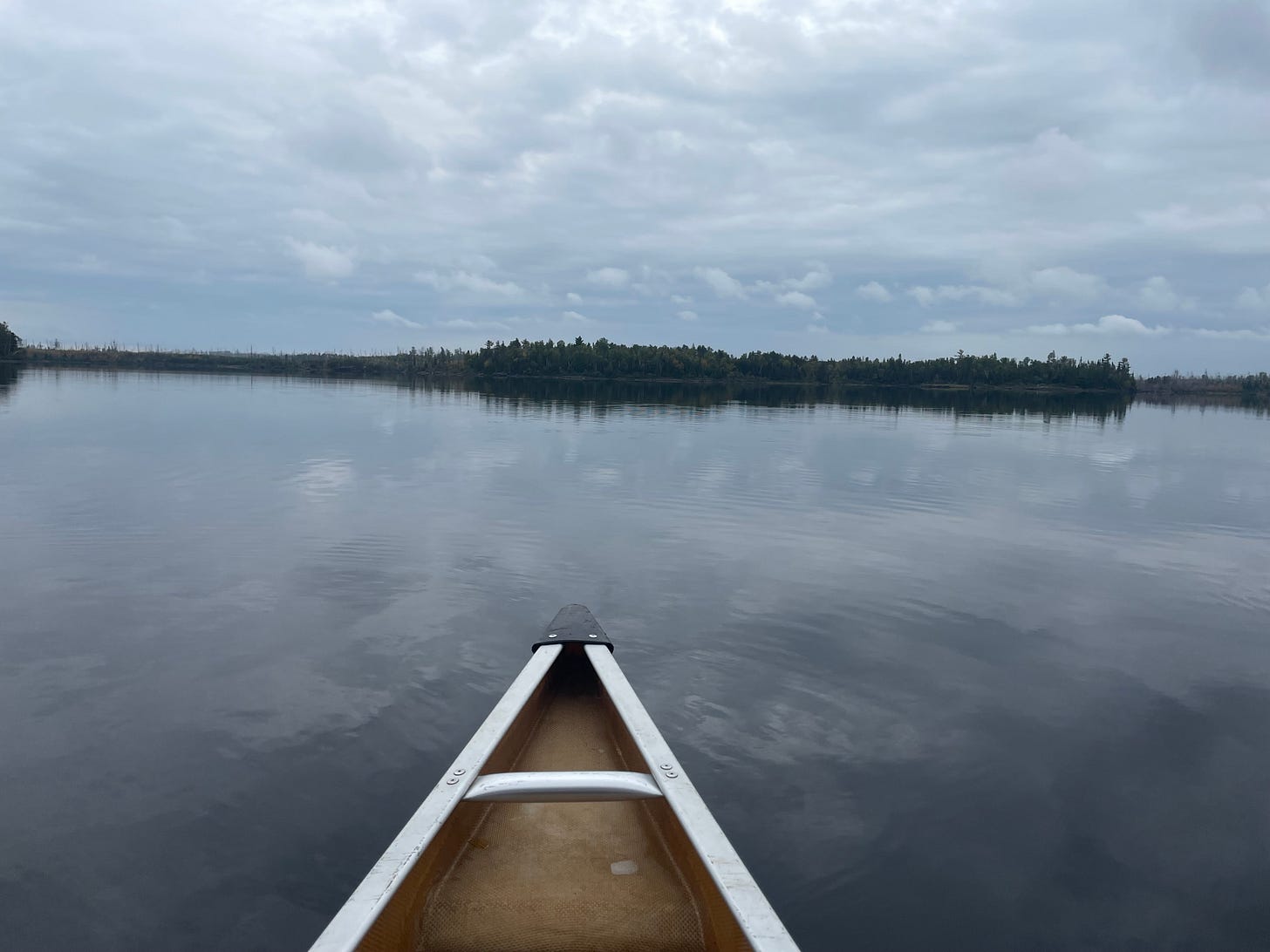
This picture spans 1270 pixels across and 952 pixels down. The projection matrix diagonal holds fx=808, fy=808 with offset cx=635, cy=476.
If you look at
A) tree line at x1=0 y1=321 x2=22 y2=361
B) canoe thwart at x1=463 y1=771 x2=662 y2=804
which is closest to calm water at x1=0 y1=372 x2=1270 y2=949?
canoe thwart at x1=463 y1=771 x2=662 y2=804

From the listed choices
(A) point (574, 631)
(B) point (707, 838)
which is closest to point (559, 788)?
(B) point (707, 838)

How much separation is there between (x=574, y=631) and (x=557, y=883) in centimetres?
402

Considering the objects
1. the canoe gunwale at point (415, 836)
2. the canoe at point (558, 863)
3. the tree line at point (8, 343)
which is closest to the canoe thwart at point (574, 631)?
the canoe gunwale at point (415, 836)

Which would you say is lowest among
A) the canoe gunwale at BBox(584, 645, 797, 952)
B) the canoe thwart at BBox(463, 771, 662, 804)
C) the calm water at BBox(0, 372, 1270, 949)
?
the calm water at BBox(0, 372, 1270, 949)

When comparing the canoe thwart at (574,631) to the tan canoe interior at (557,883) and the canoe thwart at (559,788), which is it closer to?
the tan canoe interior at (557,883)

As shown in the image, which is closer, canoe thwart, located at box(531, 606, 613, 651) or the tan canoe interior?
the tan canoe interior

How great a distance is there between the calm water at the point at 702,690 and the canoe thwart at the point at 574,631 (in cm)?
109

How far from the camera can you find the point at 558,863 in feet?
19.9

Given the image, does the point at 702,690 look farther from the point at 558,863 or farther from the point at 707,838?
the point at 707,838

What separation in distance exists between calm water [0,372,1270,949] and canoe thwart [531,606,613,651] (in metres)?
1.09

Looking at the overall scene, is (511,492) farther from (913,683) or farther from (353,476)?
(913,683)

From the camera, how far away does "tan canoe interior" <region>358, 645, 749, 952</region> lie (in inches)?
203

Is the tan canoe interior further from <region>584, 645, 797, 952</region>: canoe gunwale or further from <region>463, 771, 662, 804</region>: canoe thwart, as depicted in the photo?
<region>463, 771, 662, 804</region>: canoe thwart

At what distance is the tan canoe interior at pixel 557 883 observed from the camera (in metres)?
5.16
